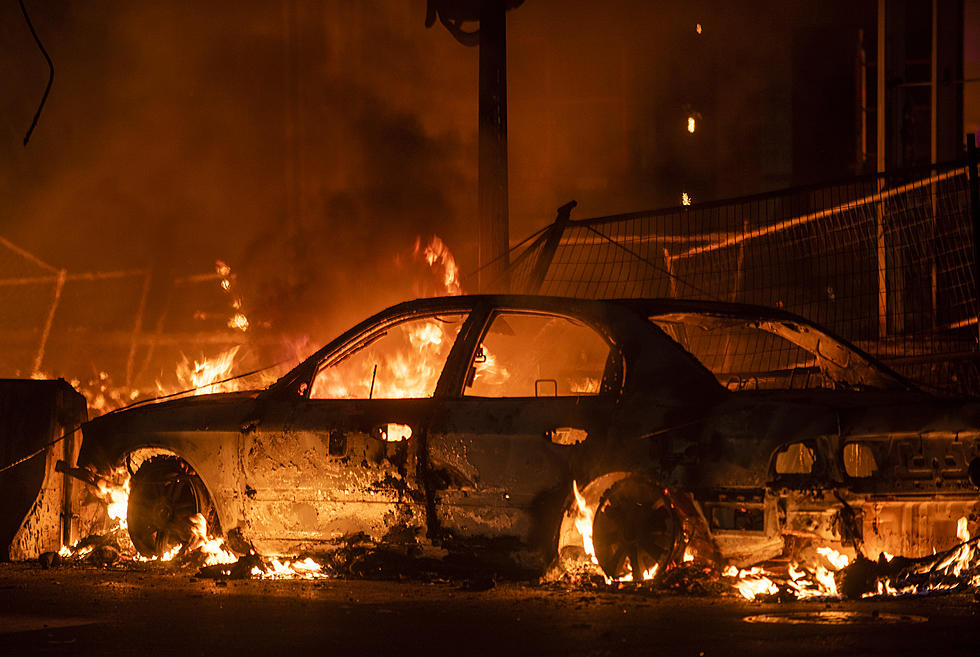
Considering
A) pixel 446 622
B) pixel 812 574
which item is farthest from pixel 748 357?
pixel 446 622

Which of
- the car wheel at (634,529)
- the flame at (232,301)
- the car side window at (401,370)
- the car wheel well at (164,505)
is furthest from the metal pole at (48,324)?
the car wheel at (634,529)

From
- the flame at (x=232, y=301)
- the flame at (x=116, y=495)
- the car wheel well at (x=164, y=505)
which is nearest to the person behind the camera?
the car wheel well at (x=164, y=505)

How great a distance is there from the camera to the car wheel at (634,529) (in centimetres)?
656

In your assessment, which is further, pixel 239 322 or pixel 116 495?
pixel 239 322

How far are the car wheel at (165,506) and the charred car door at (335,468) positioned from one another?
576mm

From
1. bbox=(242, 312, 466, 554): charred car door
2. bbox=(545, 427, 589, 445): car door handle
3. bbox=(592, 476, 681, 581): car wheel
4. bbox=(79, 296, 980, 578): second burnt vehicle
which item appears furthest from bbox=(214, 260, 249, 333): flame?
bbox=(592, 476, 681, 581): car wheel

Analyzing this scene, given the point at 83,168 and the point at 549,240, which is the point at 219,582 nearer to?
the point at 549,240

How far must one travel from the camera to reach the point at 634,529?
6648mm

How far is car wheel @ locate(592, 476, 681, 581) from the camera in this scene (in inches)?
258

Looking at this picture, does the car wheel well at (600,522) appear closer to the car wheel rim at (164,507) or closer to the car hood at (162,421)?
the car hood at (162,421)

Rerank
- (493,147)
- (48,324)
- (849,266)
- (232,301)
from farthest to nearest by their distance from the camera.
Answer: (48,324), (232,301), (849,266), (493,147)

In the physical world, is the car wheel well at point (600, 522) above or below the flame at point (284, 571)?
above

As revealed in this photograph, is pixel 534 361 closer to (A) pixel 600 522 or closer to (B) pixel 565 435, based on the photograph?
(B) pixel 565 435

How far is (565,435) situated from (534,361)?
2.35 m
